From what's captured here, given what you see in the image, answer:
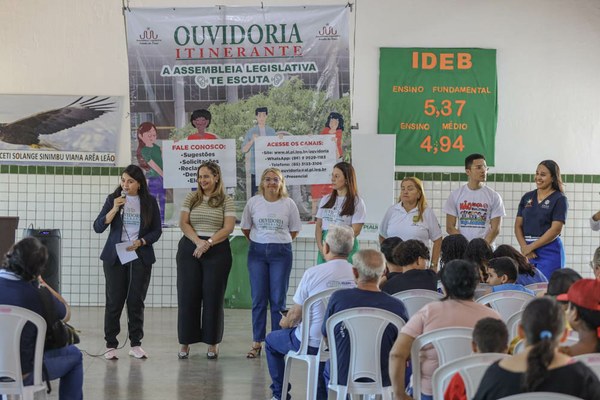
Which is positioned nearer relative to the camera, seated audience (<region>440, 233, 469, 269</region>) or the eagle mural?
seated audience (<region>440, 233, 469, 269</region>)

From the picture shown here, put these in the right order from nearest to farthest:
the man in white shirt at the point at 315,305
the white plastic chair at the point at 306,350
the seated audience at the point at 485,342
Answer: the seated audience at the point at 485,342, the white plastic chair at the point at 306,350, the man in white shirt at the point at 315,305

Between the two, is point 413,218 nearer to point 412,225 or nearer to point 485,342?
point 412,225

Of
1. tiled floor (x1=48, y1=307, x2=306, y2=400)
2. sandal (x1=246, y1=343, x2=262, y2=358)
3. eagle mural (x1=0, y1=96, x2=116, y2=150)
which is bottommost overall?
tiled floor (x1=48, y1=307, x2=306, y2=400)

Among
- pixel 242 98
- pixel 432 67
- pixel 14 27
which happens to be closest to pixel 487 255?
pixel 242 98

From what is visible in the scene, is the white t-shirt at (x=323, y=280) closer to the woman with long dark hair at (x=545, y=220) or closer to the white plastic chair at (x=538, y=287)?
the white plastic chair at (x=538, y=287)

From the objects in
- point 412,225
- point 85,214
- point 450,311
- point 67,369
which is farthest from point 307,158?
point 450,311

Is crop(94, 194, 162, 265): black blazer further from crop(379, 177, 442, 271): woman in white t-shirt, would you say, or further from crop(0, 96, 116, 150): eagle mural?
crop(0, 96, 116, 150): eagle mural

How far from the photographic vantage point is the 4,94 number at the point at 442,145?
971 cm

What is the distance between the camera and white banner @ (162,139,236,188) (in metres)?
8.49

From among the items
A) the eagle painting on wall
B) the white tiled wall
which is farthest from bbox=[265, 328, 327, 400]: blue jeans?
the eagle painting on wall

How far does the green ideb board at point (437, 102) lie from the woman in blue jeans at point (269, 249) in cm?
292

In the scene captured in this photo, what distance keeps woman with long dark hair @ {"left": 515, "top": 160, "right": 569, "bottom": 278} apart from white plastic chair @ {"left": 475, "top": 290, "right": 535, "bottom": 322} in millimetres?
2594

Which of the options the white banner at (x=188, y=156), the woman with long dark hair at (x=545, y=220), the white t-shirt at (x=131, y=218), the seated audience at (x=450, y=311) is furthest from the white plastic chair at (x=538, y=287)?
the white banner at (x=188, y=156)

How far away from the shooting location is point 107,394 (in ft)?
18.9
